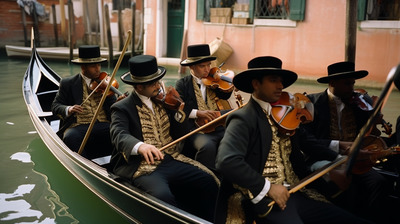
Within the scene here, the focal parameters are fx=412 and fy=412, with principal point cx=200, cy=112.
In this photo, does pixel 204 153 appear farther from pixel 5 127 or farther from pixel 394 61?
pixel 394 61

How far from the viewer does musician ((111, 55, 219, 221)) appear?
118 inches

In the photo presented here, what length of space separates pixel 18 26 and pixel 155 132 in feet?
55.9

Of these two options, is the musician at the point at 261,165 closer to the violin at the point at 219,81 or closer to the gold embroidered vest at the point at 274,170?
the gold embroidered vest at the point at 274,170

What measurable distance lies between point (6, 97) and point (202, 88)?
21.3 feet

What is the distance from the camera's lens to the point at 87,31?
1783cm

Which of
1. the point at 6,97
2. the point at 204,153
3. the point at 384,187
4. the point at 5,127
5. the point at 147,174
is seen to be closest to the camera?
the point at 384,187

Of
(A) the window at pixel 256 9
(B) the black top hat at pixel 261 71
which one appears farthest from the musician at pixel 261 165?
(A) the window at pixel 256 9

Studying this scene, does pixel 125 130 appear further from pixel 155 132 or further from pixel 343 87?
pixel 343 87

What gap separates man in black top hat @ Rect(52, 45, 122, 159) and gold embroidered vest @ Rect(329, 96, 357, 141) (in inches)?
94.2

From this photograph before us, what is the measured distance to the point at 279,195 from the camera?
207 centimetres

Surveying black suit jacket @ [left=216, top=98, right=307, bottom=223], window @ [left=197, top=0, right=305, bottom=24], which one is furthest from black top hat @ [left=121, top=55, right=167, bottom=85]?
window @ [left=197, top=0, right=305, bottom=24]

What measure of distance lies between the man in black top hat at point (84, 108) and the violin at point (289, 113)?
2.57 metres

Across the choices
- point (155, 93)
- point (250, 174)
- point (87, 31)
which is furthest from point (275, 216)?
point (87, 31)

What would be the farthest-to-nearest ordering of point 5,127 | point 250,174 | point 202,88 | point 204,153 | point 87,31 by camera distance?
point 87,31 < point 5,127 < point 202,88 < point 204,153 < point 250,174
